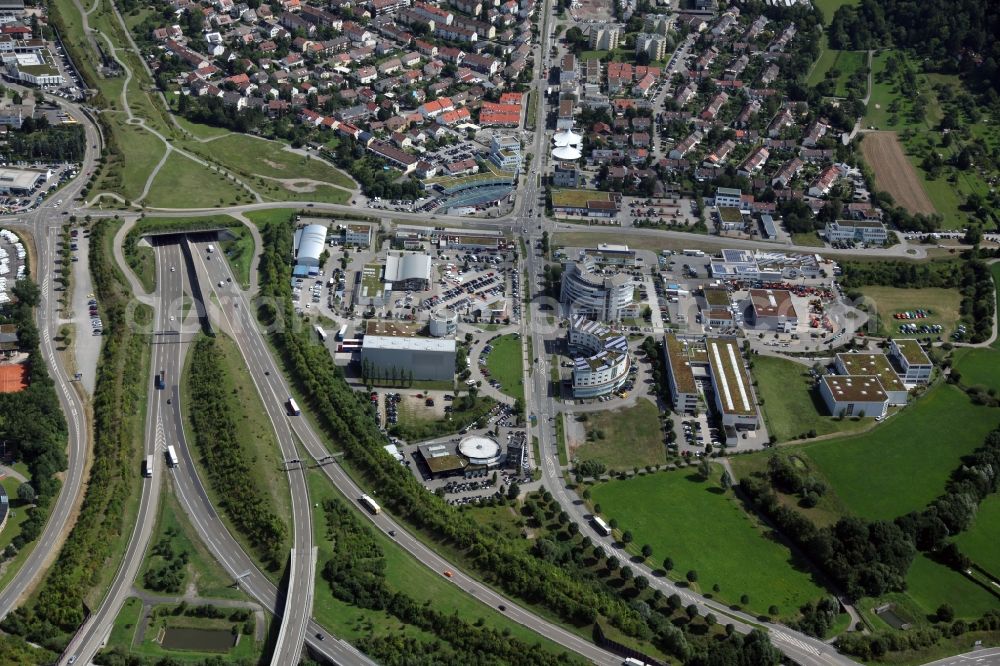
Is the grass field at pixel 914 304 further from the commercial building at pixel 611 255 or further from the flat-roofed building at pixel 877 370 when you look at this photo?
the commercial building at pixel 611 255

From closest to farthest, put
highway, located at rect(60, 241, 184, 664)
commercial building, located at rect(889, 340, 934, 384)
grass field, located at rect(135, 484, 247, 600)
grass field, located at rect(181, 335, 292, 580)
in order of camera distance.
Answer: highway, located at rect(60, 241, 184, 664) → grass field, located at rect(135, 484, 247, 600) → grass field, located at rect(181, 335, 292, 580) → commercial building, located at rect(889, 340, 934, 384)

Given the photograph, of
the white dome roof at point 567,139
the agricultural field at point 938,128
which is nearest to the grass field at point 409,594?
the white dome roof at point 567,139

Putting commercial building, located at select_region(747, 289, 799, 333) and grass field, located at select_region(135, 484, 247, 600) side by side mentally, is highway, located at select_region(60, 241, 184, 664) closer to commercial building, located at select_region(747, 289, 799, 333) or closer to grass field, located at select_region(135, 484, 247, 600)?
grass field, located at select_region(135, 484, 247, 600)

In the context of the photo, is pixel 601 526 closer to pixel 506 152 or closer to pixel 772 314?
pixel 772 314

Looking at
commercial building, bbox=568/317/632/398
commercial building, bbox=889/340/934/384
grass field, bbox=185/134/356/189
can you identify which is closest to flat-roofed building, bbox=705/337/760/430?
commercial building, bbox=568/317/632/398

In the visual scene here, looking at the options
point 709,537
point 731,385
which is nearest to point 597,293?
point 731,385

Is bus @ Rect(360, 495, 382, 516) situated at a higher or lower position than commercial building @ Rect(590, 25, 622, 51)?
lower
